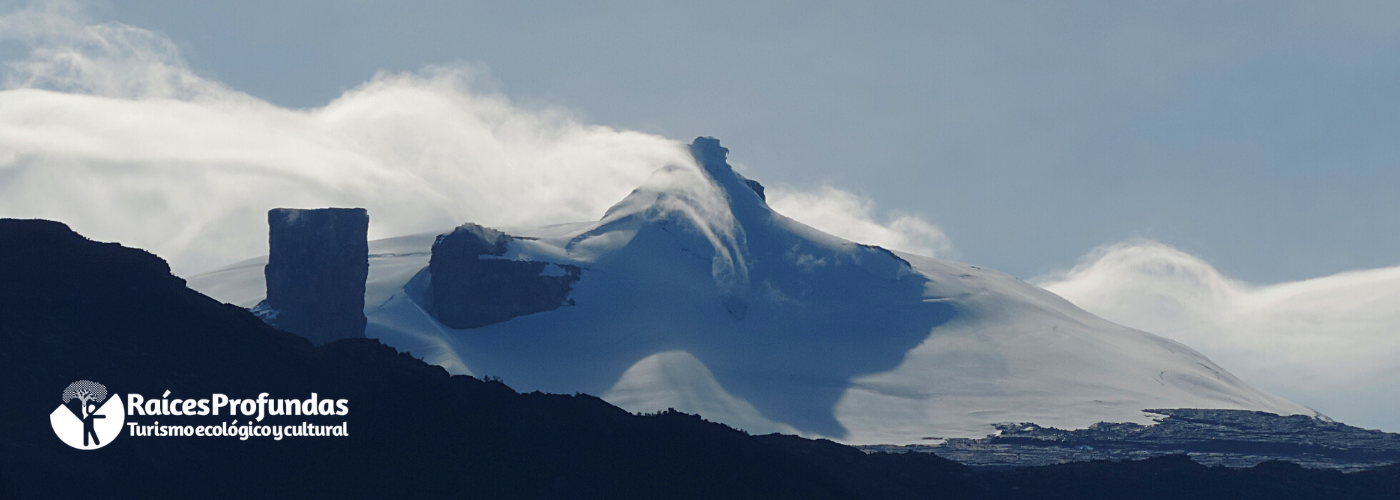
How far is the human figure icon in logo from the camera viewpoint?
247ft

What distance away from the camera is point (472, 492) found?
81.5 meters

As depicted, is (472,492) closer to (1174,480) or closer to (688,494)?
(688,494)

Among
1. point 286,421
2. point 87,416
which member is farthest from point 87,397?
point 286,421

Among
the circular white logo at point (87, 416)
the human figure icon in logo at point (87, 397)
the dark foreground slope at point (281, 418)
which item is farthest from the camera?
the human figure icon in logo at point (87, 397)

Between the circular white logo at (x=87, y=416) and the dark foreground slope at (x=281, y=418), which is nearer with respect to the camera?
the circular white logo at (x=87, y=416)

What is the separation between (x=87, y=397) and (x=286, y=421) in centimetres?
1060

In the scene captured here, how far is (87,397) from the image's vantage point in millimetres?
76625

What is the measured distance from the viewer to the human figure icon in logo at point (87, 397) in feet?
247

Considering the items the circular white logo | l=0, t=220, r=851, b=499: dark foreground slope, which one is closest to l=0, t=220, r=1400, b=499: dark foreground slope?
l=0, t=220, r=851, b=499: dark foreground slope

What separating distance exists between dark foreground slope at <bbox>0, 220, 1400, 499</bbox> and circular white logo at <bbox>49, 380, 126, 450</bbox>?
573 millimetres

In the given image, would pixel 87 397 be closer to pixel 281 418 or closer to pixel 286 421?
pixel 281 418

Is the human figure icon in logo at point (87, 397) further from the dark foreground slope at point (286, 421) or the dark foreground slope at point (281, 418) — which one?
the dark foreground slope at point (286, 421)

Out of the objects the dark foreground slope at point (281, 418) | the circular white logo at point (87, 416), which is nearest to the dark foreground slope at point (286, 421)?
the dark foreground slope at point (281, 418)

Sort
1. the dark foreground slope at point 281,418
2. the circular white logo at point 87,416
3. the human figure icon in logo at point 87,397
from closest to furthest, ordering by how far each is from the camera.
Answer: the circular white logo at point 87,416 < the dark foreground slope at point 281,418 < the human figure icon in logo at point 87,397
